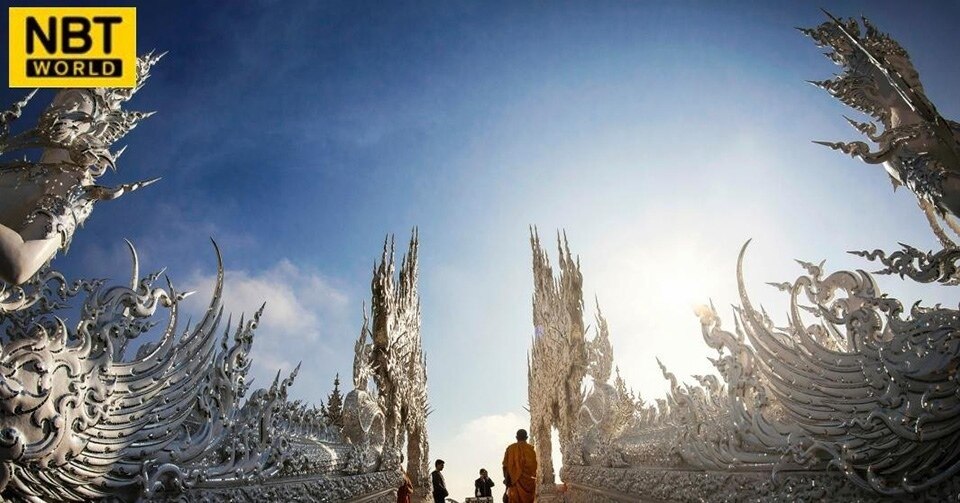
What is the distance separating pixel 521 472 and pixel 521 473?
2cm

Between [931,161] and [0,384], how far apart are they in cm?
621

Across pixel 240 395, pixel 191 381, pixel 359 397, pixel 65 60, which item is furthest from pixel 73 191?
pixel 359 397

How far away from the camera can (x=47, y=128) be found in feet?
11.8

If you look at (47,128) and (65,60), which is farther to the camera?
(65,60)

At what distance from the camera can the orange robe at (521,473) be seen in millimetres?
8648

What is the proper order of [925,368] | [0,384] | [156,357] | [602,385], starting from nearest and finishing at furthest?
1. [0,384]
2. [925,368]
3. [156,357]
4. [602,385]

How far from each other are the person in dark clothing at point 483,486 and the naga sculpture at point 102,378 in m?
9.48

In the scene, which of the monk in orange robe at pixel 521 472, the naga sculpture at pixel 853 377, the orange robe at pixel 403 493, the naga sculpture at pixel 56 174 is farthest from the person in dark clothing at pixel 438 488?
the naga sculpture at pixel 56 174

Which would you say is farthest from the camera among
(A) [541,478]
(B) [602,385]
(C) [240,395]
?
(A) [541,478]

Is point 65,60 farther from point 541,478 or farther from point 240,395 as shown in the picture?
point 541,478

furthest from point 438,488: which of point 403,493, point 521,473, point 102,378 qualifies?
point 102,378

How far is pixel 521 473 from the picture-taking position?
8688mm

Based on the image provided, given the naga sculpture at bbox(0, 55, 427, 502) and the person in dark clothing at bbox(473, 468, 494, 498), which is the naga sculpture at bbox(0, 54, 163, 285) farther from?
the person in dark clothing at bbox(473, 468, 494, 498)

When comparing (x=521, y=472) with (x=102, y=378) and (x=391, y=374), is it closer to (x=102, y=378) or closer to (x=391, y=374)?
(x=391, y=374)
